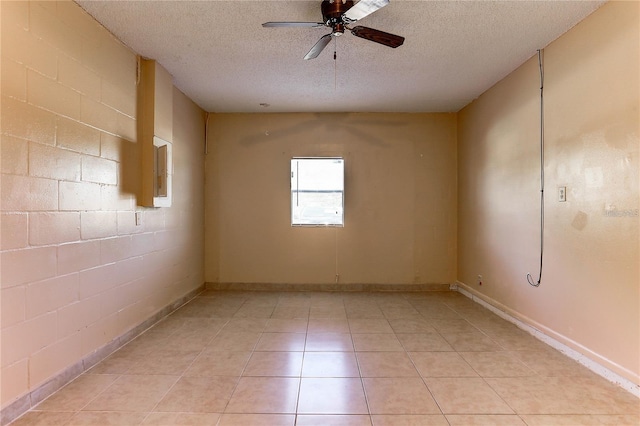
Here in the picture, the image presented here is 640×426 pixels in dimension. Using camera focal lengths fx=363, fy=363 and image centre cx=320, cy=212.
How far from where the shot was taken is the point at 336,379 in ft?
8.87

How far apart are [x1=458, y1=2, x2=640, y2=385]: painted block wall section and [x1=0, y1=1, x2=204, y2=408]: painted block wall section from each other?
400 centimetres

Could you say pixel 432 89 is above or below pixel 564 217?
above

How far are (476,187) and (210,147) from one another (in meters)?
4.12

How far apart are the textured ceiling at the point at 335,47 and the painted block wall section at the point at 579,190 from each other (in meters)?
0.36

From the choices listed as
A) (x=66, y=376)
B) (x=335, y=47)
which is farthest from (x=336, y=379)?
(x=335, y=47)

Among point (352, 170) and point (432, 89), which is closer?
point (432, 89)

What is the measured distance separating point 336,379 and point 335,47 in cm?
296

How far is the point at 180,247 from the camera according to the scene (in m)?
4.84

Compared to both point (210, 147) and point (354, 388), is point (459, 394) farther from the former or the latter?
point (210, 147)

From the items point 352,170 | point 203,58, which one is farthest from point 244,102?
point 352,170

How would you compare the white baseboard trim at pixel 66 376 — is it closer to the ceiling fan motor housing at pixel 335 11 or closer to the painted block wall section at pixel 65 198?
the painted block wall section at pixel 65 198

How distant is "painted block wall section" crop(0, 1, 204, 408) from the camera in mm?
2176

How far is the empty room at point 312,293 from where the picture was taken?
7.55ft

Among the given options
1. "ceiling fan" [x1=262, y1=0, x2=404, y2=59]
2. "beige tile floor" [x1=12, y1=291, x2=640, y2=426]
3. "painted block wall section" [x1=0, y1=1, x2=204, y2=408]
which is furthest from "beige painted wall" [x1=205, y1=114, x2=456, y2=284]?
"ceiling fan" [x1=262, y1=0, x2=404, y2=59]
